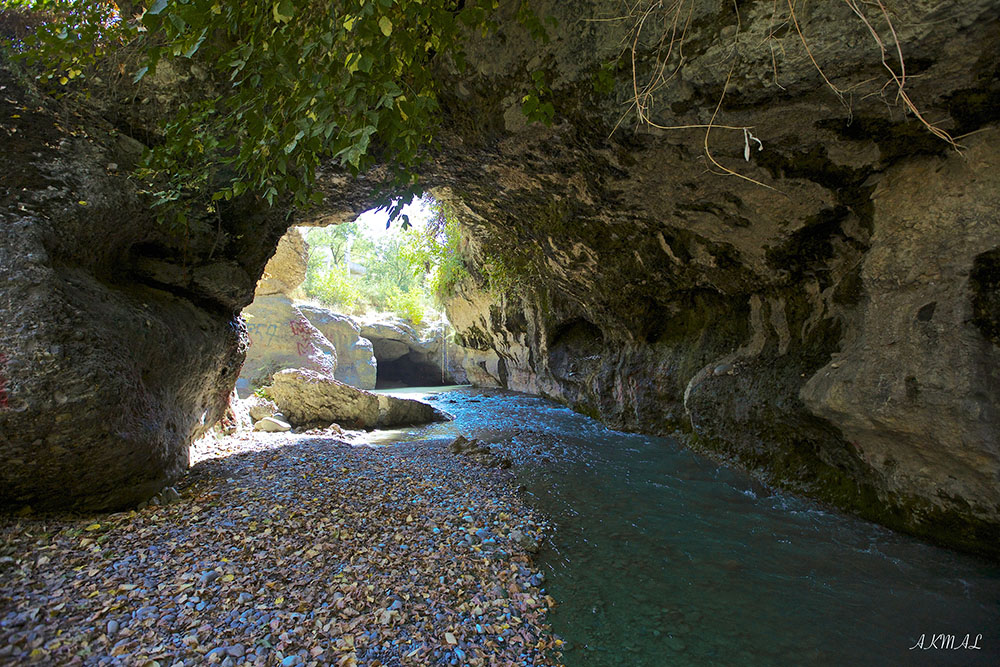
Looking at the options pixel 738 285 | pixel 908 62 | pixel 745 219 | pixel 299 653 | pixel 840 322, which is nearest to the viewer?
pixel 299 653

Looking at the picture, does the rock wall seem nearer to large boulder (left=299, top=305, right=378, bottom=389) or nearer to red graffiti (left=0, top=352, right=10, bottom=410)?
red graffiti (left=0, top=352, right=10, bottom=410)

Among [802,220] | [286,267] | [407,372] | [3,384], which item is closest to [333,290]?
[407,372]

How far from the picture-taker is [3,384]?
2646 mm

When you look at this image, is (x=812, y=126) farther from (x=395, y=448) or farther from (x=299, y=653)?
(x=395, y=448)

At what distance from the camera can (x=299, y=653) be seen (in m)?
2.08

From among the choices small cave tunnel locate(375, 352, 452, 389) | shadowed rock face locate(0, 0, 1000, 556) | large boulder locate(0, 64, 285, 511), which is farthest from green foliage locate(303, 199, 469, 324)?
large boulder locate(0, 64, 285, 511)

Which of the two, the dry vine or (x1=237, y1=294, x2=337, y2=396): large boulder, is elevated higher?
the dry vine

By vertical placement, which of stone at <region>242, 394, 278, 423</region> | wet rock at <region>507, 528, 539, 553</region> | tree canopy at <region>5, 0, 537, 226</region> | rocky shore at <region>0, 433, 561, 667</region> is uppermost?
tree canopy at <region>5, 0, 537, 226</region>

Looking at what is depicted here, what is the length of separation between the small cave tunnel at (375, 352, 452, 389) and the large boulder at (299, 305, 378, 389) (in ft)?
15.3

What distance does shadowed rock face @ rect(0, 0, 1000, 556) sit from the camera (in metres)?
2.89

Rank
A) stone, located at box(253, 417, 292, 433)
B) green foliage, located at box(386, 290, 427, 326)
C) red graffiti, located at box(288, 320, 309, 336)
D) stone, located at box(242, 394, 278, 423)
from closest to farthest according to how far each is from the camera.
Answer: stone, located at box(253, 417, 292, 433), stone, located at box(242, 394, 278, 423), red graffiti, located at box(288, 320, 309, 336), green foliage, located at box(386, 290, 427, 326)

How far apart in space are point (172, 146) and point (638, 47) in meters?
3.94

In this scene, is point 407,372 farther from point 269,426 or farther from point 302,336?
point 269,426

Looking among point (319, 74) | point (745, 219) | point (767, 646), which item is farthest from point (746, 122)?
point (767, 646)
